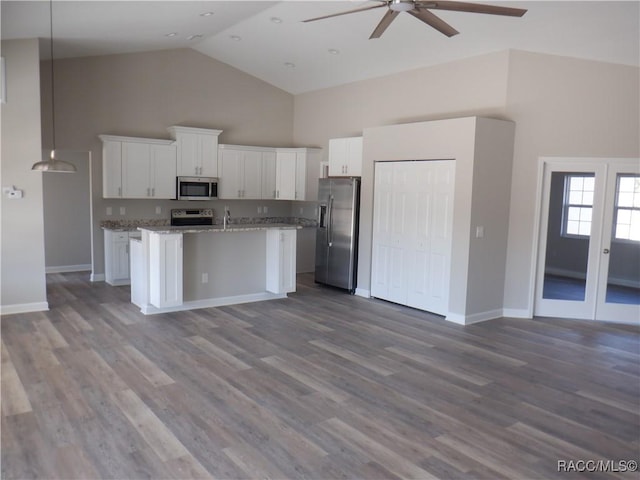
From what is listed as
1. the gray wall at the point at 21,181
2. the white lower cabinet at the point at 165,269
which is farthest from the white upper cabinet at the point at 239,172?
the gray wall at the point at 21,181

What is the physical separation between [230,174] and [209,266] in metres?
2.74

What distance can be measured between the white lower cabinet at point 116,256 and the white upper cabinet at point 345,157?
11.1 feet

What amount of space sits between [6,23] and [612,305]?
25.3 feet

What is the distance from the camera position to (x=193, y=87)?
877 centimetres

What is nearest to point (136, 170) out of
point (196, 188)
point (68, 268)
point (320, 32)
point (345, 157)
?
point (196, 188)

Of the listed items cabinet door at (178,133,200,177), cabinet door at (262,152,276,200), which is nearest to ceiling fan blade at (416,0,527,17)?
cabinet door at (178,133,200,177)

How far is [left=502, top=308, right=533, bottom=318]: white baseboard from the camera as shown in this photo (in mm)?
6516

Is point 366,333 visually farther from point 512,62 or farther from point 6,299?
point 6,299

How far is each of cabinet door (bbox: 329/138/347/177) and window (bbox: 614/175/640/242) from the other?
12.7 ft

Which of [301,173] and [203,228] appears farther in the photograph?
[301,173]

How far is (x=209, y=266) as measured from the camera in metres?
6.70

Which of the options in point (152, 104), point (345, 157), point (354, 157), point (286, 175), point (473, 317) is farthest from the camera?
point (286, 175)

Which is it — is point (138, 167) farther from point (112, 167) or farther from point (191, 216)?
point (191, 216)

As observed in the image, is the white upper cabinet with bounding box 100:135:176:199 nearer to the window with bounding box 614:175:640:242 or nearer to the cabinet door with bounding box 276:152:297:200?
the cabinet door with bounding box 276:152:297:200
